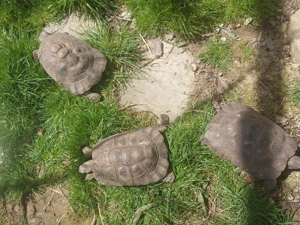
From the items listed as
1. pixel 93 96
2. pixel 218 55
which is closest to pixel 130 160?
pixel 93 96

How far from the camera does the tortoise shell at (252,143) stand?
367 centimetres

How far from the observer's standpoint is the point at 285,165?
12.3 ft

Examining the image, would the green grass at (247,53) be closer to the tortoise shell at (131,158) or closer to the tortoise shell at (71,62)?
the tortoise shell at (131,158)

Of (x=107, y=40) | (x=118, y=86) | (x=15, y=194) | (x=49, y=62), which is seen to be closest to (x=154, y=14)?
(x=107, y=40)

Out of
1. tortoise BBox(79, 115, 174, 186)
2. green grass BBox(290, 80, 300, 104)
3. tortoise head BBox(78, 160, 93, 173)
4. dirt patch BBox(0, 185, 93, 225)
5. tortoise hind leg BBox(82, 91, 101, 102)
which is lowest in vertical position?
dirt patch BBox(0, 185, 93, 225)

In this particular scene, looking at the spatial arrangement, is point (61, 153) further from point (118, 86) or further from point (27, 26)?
point (27, 26)

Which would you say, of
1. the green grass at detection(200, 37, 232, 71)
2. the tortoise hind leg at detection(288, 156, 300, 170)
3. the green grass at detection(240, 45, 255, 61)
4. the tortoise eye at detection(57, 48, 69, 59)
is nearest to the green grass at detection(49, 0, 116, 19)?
the tortoise eye at detection(57, 48, 69, 59)

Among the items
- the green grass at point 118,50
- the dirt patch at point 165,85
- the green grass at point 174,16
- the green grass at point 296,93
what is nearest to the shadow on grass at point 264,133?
the green grass at point 296,93

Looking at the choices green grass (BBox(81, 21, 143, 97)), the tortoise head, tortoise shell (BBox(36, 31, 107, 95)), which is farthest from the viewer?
green grass (BBox(81, 21, 143, 97))

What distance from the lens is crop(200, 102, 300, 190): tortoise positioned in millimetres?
3670

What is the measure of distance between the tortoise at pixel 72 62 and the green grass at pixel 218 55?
1.44m

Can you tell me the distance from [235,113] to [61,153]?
2368 millimetres

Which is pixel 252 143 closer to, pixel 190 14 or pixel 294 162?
pixel 294 162

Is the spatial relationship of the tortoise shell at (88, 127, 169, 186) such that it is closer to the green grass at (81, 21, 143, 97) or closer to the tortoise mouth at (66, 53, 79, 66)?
the green grass at (81, 21, 143, 97)
